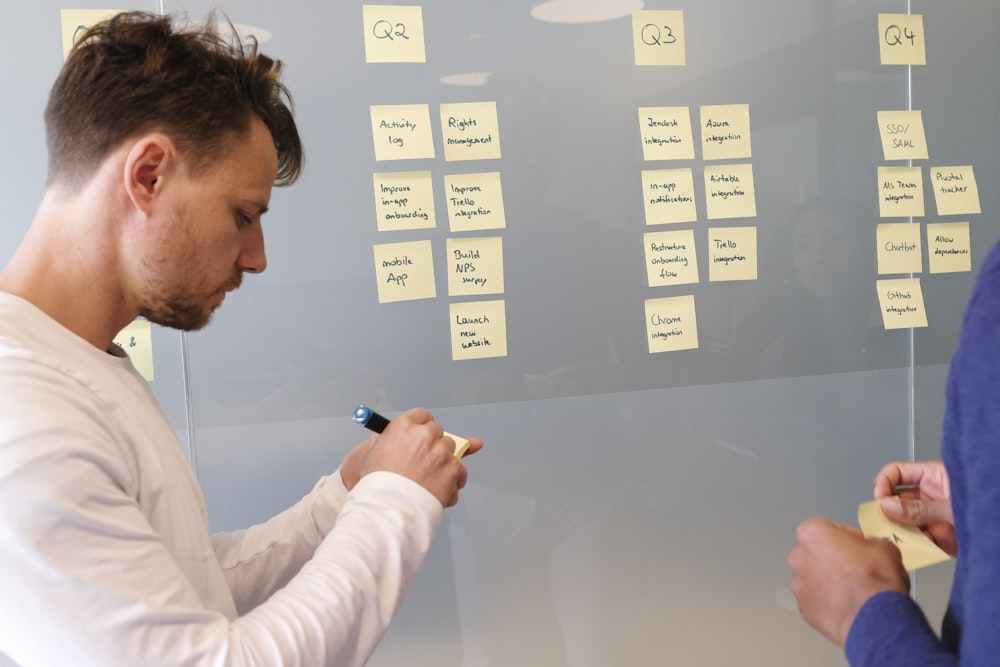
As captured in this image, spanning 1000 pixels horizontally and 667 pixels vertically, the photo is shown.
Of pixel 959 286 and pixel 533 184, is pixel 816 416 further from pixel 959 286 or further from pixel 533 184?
pixel 533 184

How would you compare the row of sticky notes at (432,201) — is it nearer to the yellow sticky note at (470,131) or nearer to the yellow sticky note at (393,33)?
the yellow sticky note at (470,131)

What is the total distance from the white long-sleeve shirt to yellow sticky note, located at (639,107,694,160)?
Answer: 41.4 inches

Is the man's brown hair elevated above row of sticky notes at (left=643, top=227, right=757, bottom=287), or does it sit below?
Result: above

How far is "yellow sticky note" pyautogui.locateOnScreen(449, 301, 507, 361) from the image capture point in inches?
64.0

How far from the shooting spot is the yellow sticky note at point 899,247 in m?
1.84

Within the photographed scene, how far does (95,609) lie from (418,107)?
1.14m

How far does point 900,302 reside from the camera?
6.09 ft

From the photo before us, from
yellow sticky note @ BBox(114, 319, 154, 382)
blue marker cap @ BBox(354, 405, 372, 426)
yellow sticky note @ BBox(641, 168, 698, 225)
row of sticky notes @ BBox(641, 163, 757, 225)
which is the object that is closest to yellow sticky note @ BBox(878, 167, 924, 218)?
row of sticky notes @ BBox(641, 163, 757, 225)

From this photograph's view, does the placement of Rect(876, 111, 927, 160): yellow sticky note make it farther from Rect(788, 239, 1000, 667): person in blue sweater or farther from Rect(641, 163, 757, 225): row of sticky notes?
Rect(788, 239, 1000, 667): person in blue sweater

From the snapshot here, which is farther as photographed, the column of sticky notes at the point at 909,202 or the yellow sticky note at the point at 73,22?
the column of sticky notes at the point at 909,202

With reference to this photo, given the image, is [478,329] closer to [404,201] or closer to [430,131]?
[404,201]

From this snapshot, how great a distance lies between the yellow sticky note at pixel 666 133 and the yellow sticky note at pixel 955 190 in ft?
2.06

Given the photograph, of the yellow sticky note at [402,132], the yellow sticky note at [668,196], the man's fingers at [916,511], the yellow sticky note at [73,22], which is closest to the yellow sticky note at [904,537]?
the man's fingers at [916,511]

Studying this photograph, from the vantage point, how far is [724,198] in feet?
5.74
